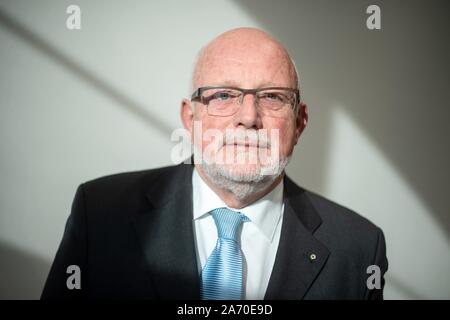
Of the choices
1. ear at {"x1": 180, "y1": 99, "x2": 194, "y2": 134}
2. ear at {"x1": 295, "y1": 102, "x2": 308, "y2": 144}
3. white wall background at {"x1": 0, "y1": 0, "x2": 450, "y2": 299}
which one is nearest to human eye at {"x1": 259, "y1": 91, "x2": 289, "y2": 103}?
ear at {"x1": 295, "y1": 102, "x2": 308, "y2": 144}

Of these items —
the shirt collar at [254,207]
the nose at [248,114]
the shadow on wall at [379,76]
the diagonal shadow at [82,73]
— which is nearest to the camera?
the nose at [248,114]

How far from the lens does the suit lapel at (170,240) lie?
3.35ft

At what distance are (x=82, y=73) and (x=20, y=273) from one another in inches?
30.7

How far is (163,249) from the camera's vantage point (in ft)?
3.43

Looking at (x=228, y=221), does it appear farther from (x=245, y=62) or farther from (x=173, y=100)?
(x=173, y=100)

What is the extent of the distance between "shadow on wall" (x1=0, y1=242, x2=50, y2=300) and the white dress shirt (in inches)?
28.2

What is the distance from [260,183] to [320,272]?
0.33m

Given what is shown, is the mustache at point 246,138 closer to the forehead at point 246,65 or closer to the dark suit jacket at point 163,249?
the forehead at point 246,65

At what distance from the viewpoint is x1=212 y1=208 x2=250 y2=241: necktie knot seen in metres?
1.07

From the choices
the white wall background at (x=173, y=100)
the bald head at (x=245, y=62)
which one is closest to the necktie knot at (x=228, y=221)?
the bald head at (x=245, y=62)

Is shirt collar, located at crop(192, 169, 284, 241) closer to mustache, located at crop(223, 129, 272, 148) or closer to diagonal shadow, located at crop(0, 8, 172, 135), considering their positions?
mustache, located at crop(223, 129, 272, 148)

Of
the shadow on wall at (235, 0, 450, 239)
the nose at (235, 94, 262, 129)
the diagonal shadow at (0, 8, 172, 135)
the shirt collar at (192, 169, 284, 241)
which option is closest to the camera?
the nose at (235, 94, 262, 129)

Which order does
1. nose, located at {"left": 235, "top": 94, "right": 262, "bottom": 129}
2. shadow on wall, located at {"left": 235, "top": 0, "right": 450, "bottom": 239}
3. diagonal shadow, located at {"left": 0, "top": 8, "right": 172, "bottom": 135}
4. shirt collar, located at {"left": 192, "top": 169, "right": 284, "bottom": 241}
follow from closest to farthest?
1. nose, located at {"left": 235, "top": 94, "right": 262, "bottom": 129}
2. shirt collar, located at {"left": 192, "top": 169, "right": 284, "bottom": 241}
3. diagonal shadow, located at {"left": 0, "top": 8, "right": 172, "bottom": 135}
4. shadow on wall, located at {"left": 235, "top": 0, "right": 450, "bottom": 239}

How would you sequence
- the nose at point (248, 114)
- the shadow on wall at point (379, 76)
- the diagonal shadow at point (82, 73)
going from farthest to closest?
the shadow on wall at point (379, 76) → the diagonal shadow at point (82, 73) → the nose at point (248, 114)
